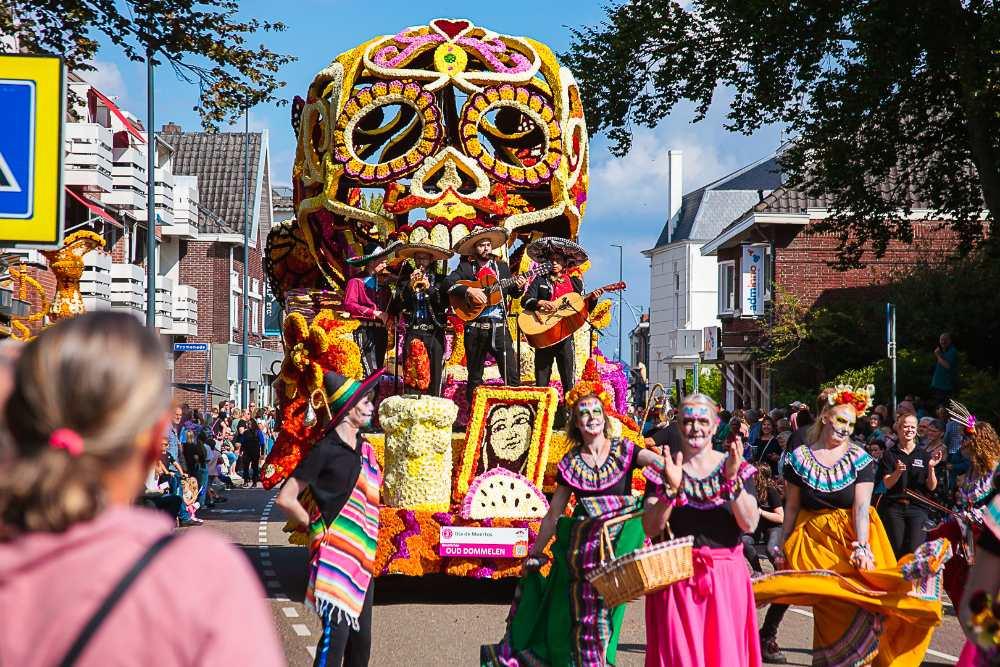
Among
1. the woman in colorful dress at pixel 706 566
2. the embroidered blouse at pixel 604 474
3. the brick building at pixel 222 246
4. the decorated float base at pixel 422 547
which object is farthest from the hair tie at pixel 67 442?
the brick building at pixel 222 246

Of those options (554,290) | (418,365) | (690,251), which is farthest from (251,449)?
(690,251)

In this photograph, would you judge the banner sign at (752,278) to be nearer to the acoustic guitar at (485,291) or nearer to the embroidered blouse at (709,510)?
the acoustic guitar at (485,291)

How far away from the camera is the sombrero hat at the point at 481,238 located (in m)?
13.2

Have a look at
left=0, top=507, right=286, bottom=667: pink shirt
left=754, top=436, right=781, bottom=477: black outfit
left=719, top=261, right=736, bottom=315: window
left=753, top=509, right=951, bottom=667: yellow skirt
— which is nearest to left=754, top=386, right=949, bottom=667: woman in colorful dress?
left=753, top=509, right=951, bottom=667: yellow skirt

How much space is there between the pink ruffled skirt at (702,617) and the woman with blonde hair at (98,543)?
5170 millimetres

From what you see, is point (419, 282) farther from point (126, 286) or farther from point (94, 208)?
point (126, 286)

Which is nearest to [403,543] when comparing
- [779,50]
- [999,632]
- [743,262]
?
[999,632]

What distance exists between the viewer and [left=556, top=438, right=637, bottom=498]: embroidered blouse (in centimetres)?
794

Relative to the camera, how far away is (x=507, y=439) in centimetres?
1298

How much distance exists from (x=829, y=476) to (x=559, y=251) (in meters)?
4.84

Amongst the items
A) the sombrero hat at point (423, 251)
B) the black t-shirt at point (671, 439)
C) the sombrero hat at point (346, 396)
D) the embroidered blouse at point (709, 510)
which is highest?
the sombrero hat at point (423, 251)

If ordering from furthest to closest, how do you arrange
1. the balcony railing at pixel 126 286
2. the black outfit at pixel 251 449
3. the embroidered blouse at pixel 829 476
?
1. the balcony railing at pixel 126 286
2. the black outfit at pixel 251 449
3. the embroidered blouse at pixel 829 476

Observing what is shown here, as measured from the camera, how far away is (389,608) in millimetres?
12625

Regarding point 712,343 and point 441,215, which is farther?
point 712,343
